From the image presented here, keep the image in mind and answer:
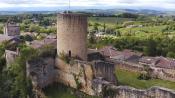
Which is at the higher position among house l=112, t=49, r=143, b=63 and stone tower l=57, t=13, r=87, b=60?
stone tower l=57, t=13, r=87, b=60

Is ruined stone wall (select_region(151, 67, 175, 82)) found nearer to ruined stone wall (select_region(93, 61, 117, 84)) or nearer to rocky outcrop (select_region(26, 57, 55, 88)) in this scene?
ruined stone wall (select_region(93, 61, 117, 84))

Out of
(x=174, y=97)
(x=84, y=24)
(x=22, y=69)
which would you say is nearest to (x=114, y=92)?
Result: (x=174, y=97)

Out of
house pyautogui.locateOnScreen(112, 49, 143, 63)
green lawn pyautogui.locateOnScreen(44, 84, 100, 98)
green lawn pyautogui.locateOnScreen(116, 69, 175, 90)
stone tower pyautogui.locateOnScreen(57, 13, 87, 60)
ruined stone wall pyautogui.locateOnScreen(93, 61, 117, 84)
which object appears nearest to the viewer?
ruined stone wall pyautogui.locateOnScreen(93, 61, 117, 84)

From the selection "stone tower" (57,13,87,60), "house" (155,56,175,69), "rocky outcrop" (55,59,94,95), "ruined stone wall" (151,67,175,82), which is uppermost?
"stone tower" (57,13,87,60)

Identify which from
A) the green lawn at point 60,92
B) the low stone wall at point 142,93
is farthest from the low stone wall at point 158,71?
the low stone wall at point 142,93

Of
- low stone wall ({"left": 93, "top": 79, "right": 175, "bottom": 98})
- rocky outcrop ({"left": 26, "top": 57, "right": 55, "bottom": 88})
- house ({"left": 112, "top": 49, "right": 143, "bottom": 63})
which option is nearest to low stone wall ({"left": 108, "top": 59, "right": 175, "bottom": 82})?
house ({"left": 112, "top": 49, "right": 143, "bottom": 63})

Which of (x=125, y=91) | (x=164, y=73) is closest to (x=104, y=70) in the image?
(x=125, y=91)

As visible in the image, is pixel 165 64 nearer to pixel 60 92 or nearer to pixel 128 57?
pixel 128 57
